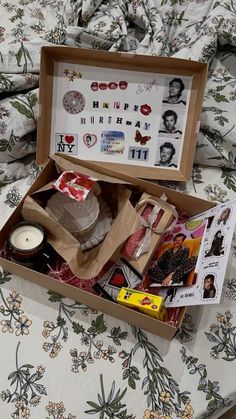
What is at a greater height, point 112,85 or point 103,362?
point 112,85

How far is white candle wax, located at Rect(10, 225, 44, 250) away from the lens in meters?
0.87

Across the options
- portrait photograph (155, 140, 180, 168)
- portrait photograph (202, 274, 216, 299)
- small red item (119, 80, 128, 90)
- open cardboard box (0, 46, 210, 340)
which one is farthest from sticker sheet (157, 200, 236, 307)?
small red item (119, 80, 128, 90)

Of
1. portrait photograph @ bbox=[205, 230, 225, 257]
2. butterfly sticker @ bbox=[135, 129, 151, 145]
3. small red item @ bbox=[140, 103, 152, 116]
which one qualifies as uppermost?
small red item @ bbox=[140, 103, 152, 116]

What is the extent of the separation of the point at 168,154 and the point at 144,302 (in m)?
0.43

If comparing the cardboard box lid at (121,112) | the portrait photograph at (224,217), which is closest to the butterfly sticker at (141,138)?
the cardboard box lid at (121,112)

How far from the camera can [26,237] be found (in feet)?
2.91

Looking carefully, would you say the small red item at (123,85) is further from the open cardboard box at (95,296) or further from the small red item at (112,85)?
the open cardboard box at (95,296)

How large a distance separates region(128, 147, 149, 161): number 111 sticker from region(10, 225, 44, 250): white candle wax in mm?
341

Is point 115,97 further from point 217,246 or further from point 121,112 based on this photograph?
point 217,246

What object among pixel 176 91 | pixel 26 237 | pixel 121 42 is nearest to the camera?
pixel 26 237

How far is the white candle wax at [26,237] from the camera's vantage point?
0.87m

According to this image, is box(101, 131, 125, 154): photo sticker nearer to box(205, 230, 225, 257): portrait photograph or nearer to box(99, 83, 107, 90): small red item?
box(99, 83, 107, 90): small red item

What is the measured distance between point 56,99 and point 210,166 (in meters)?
0.43

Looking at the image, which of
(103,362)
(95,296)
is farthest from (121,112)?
(103,362)
